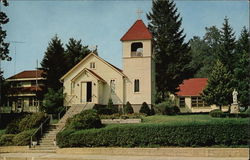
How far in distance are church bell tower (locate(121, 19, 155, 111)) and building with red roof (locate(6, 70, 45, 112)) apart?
12884 millimetres

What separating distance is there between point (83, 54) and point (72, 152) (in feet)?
104

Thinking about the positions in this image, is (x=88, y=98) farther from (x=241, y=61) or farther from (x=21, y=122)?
(x=241, y=61)

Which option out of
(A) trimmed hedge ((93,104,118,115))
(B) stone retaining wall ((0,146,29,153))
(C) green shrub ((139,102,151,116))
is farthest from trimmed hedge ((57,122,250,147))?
(C) green shrub ((139,102,151,116))

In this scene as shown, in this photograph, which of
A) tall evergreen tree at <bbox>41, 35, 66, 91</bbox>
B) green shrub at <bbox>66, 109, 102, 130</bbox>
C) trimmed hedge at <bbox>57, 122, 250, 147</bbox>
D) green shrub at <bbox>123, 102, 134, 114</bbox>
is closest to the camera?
trimmed hedge at <bbox>57, 122, 250, 147</bbox>

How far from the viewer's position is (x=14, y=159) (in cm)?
2305

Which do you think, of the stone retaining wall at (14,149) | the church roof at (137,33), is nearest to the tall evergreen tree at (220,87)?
the church roof at (137,33)

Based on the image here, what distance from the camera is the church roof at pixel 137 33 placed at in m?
40.6

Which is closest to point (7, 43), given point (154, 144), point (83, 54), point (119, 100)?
point (119, 100)

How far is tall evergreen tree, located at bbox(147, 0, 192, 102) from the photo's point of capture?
→ 49.2m

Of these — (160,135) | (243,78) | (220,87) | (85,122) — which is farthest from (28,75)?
(160,135)

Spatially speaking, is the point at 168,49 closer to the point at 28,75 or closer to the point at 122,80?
the point at 122,80

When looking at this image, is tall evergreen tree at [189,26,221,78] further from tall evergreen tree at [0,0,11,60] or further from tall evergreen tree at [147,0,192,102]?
tall evergreen tree at [0,0,11,60]

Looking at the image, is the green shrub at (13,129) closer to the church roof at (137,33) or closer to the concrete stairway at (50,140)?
the concrete stairway at (50,140)

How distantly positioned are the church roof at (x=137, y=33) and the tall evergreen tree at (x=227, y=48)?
13249 mm
